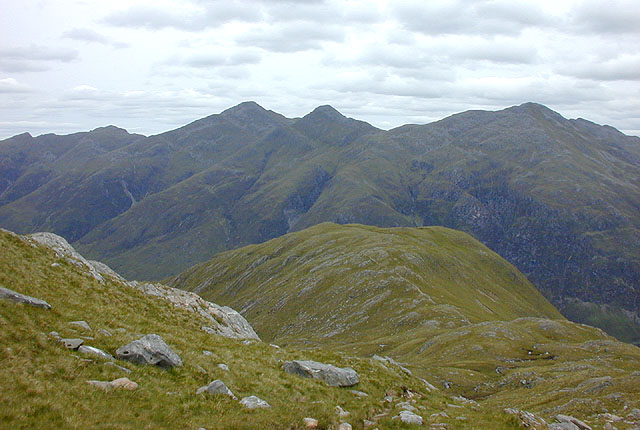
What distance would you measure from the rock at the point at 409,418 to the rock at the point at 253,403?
6735 millimetres

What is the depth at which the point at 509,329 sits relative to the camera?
9412 centimetres

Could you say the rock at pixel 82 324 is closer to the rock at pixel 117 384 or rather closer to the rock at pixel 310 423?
the rock at pixel 117 384

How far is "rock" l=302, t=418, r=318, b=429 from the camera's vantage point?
17.7 m

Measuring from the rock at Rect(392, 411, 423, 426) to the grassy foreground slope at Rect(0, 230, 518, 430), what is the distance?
55cm

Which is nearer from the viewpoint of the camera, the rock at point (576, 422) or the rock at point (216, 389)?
the rock at point (216, 389)

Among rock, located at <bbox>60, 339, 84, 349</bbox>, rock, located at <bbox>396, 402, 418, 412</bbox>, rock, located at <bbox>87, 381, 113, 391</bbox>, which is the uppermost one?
rock, located at <bbox>60, 339, 84, 349</bbox>

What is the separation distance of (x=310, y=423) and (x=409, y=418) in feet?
20.5

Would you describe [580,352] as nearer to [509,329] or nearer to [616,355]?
[616,355]

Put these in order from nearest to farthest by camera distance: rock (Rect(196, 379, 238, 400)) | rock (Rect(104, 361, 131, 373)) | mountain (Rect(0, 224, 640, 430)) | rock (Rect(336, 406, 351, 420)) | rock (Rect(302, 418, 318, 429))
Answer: mountain (Rect(0, 224, 640, 430)) → rock (Rect(302, 418, 318, 429)) → rock (Rect(104, 361, 131, 373)) → rock (Rect(196, 379, 238, 400)) → rock (Rect(336, 406, 351, 420))

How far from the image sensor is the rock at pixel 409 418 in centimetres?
2088

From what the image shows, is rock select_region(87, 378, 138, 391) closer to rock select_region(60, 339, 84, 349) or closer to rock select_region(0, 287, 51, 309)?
rock select_region(60, 339, 84, 349)

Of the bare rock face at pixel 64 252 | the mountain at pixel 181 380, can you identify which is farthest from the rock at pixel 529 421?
the bare rock face at pixel 64 252

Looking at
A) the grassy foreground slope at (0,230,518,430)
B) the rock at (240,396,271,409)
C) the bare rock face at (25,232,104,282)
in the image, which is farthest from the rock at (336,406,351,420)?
the bare rock face at (25,232,104,282)

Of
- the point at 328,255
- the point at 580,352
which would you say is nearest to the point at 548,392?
the point at 580,352
